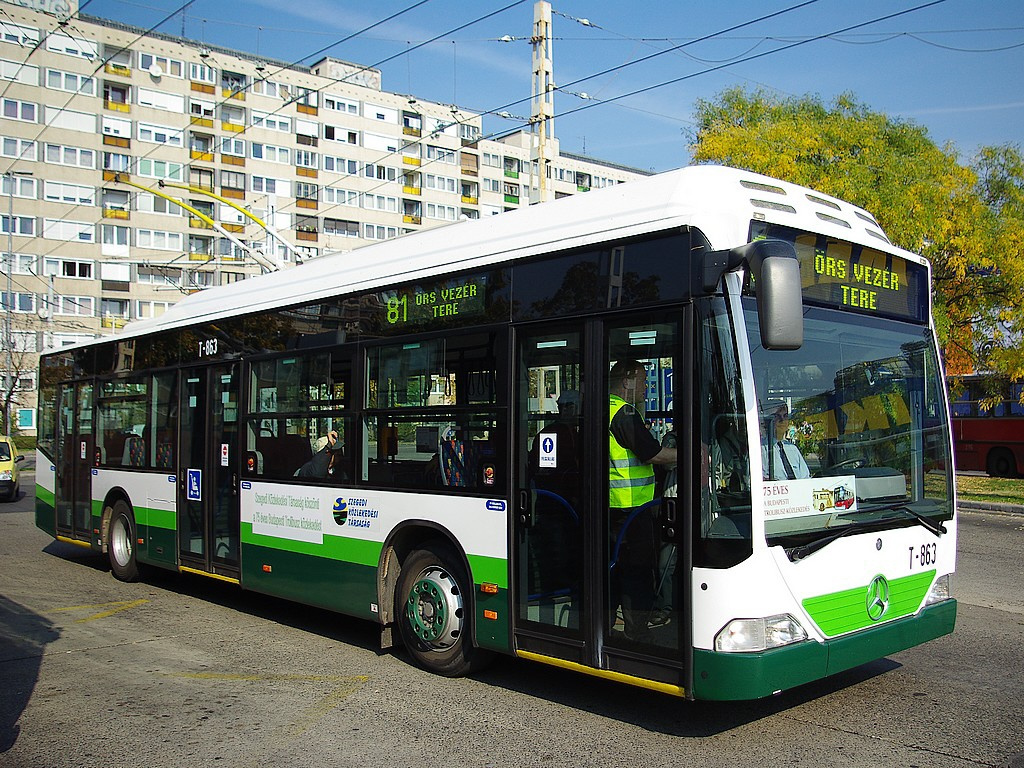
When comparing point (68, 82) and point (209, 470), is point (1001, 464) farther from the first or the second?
point (68, 82)

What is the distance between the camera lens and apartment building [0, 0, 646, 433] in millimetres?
58781

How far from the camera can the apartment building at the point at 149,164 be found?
193 ft

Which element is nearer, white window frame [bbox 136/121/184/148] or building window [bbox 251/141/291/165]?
white window frame [bbox 136/121/184/148]

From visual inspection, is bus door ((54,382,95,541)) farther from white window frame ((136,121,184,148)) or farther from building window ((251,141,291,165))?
building window ((251,141,291,165))

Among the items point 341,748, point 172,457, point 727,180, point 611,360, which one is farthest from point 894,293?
point 172,457

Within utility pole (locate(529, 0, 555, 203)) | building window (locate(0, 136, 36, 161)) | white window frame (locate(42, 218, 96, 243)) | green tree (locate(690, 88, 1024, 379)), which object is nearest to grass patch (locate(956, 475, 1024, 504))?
green tree (locate(690, 88, 1024, 379))

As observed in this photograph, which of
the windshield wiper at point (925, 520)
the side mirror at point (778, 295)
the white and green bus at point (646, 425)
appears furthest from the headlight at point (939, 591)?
the side mirror at point (778, 295)

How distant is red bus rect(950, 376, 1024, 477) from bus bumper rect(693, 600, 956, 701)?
2535 centimetres

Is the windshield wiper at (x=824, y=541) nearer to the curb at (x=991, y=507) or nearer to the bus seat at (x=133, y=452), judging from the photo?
the bus seat at (x=133, y=452)

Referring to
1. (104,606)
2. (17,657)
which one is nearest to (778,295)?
(17,657)

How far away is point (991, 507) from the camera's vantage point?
62.8 ft

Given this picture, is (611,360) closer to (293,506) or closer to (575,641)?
(575,641)

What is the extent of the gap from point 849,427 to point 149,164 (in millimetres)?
63532

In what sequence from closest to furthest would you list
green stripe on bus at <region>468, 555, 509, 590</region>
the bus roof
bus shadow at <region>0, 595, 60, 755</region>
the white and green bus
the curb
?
the white and green bus < the bus roof < bus shadow at <region>0, 595, 60, 755</region> < green stripe on bus at <region>468, 555, 509, 590</region> < the curb
